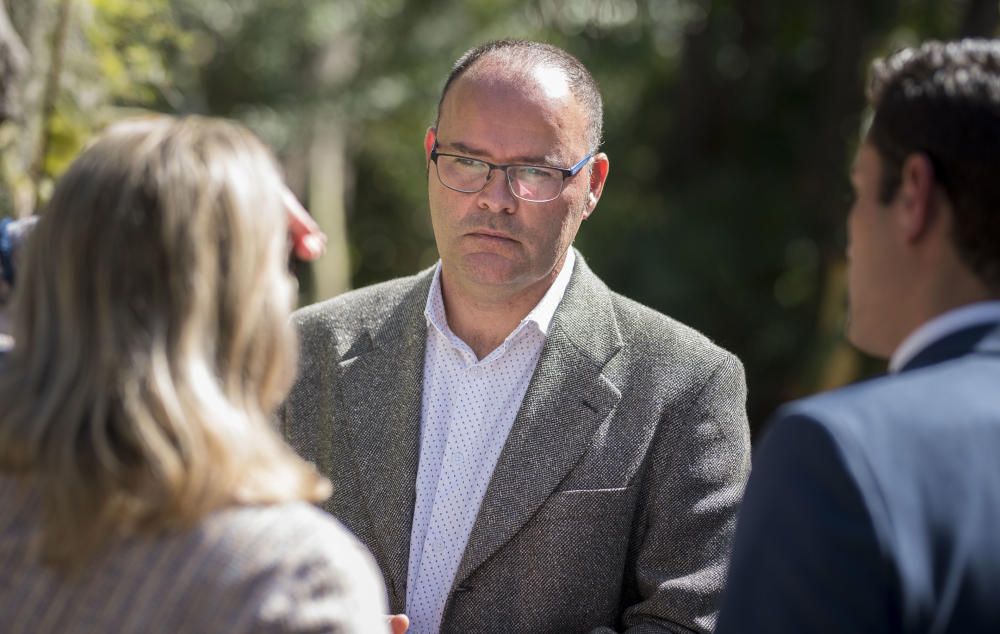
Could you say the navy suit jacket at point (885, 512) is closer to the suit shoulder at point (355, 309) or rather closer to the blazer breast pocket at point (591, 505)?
the blazer breast pocket at point (591, 505)

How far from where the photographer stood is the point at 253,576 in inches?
55.1

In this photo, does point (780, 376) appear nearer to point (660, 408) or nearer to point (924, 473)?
point (660, 408)

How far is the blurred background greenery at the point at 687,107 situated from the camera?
800cm

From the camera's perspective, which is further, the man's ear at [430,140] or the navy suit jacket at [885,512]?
the man's ear at [430,140]

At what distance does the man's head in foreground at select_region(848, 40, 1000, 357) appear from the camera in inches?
58.9

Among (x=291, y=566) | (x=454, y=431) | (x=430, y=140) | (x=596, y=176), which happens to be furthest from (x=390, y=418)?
(x=291, y=566)

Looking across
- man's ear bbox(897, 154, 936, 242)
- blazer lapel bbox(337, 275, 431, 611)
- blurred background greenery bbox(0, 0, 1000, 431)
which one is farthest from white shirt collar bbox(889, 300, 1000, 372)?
blurred background greenery bbox(0, 0, 1000, 431)

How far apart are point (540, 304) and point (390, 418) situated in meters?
0.44

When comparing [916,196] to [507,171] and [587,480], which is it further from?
[507,171]

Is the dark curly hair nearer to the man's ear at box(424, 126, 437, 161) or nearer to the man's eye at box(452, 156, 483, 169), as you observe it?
the man's eye at box(452, 156, 483, 169)

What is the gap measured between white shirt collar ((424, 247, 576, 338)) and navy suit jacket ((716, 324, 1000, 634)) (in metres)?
1.24

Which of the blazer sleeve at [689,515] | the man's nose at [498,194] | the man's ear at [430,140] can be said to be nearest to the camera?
the blazer sleeve at [689,515]

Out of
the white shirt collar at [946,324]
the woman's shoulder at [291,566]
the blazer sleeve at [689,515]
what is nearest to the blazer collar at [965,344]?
the white shirt collar at [946,324]

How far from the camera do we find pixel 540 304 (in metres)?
2.71
